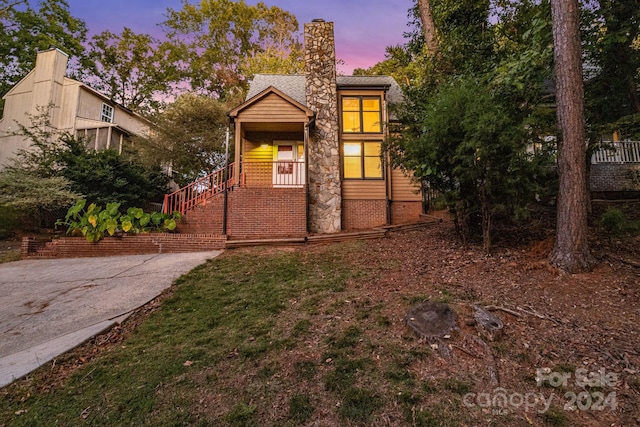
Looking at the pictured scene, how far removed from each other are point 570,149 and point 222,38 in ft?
78.7

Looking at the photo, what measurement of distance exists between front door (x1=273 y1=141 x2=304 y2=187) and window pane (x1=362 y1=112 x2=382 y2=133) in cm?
274

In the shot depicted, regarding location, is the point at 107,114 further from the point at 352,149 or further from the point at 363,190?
→ the point at 363,190

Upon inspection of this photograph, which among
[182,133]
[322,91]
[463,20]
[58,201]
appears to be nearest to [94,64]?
[182,133]

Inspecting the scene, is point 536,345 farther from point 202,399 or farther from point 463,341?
point 202,399

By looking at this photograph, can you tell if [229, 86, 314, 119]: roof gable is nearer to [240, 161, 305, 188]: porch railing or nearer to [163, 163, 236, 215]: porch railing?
[240, 161, 305, 188]: porch railing

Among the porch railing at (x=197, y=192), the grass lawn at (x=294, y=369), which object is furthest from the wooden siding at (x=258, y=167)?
the grass lawn at (x=294, y=369)

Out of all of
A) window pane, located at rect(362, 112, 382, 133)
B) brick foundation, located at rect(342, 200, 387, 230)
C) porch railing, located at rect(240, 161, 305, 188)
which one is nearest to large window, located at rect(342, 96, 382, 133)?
window pane, located at rect(362, 112, 382, 133)

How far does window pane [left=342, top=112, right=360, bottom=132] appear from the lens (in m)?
11.6

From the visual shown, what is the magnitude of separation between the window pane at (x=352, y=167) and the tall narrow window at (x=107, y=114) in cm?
1504

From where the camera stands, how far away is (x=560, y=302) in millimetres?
3463

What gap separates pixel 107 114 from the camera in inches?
682

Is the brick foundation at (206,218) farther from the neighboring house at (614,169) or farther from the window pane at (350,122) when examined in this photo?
the neighboring house at (614,169)

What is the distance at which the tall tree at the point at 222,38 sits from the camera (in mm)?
21453

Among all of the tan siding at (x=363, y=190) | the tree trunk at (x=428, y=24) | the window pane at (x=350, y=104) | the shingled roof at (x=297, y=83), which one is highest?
the tree trunk at (x=428, y=24)
